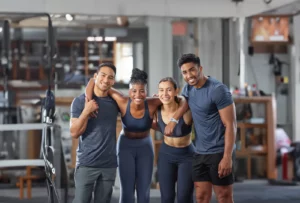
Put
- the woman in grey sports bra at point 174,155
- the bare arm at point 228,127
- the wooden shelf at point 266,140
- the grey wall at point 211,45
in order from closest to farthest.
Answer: the bare arm at point 228,127
the woman in grey sports bra at point 174,155
the grey wall at point 211,45
the wooden shelf at point 266,140

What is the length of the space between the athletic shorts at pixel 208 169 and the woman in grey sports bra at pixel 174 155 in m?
0.09

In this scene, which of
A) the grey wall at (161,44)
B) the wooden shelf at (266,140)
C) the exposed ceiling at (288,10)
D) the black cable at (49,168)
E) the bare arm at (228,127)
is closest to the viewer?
the bare arm at (228,127)

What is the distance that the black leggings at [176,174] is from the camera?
11.8ft

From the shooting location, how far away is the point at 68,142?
5629 mm

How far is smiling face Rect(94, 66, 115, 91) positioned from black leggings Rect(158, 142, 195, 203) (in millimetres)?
557

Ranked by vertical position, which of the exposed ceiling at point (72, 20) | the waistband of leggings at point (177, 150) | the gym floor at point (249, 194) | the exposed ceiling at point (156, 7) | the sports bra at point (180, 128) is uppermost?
the exposed ceiling at point (156, 7)

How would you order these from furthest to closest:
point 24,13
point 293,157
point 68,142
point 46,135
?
point 293,157 < point 68,142 < point 24,13 < point 46,135

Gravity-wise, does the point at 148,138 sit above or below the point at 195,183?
above

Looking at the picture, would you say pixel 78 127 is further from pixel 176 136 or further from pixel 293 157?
pixel 293 157

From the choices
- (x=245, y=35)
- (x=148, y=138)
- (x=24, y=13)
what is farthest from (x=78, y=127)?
(x=245, y=35)

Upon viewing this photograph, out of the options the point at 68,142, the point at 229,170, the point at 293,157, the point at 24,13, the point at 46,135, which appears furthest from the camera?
the point at 293,157

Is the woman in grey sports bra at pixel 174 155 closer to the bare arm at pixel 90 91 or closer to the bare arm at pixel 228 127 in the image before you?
the bare arm at pixel 228 127

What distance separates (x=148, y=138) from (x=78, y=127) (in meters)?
0.50

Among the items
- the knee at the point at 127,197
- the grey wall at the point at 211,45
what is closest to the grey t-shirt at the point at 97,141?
the knee at the point at 127,197
